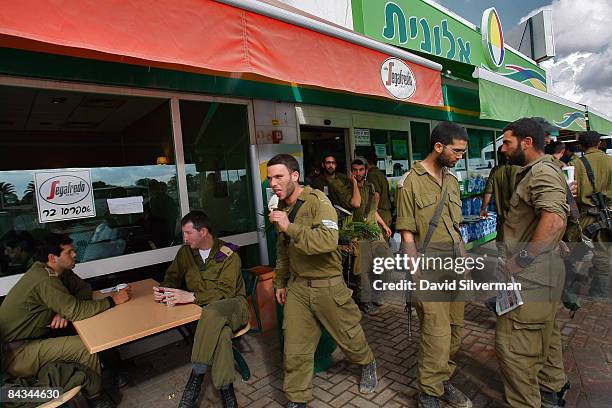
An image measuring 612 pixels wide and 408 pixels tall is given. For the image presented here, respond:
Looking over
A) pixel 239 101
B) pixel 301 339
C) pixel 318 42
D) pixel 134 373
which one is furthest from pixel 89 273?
pixel 318 42

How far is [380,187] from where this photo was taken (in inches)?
197

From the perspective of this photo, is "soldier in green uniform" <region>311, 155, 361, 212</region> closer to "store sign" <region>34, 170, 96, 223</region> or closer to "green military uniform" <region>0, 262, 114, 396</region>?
"store sign" <region>34, 170, 96, 223</region>

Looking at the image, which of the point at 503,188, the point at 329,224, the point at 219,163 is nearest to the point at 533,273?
the point at 329,224

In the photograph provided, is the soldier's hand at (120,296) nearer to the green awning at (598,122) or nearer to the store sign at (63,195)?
the store sign at (63,195)

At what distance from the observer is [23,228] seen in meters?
3.05

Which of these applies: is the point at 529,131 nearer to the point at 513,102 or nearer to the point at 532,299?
the point at 532,299

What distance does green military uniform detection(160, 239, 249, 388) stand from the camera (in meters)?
2.42

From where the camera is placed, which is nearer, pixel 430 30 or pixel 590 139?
pixel 590 139

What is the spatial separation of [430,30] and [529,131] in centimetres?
389

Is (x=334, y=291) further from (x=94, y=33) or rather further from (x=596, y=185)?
(x=596, y=185)

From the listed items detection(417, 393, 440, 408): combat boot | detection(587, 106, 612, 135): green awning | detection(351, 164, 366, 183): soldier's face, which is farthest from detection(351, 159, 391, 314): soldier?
detection(587, 106, 612, 135): green awning

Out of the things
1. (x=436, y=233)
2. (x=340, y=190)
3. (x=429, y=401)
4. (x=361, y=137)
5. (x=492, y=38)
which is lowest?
(x=429, y=401)

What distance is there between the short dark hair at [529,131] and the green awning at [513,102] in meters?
1.75

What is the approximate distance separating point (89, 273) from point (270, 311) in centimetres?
187
